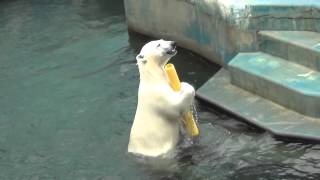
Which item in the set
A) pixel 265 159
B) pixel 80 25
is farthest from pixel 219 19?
pixel 80 25

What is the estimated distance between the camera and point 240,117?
770cm

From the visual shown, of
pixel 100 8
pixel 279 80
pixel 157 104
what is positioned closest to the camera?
pixel 157 104

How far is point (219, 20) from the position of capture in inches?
359

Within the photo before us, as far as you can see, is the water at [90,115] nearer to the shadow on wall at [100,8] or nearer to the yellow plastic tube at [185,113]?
the shadow on wall at [100,8]

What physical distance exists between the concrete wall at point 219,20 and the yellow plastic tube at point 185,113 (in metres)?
1.70

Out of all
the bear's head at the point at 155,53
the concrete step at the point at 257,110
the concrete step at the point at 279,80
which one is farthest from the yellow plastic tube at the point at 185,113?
the concrete step at the point at 279,80

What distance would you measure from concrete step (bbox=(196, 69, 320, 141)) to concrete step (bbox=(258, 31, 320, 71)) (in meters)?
0.64

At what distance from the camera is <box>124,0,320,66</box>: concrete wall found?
8.17 metres

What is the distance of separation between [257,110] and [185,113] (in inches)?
39.9

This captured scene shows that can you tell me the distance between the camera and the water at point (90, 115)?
22.7 feet

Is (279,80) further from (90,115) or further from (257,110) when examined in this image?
(90,115)

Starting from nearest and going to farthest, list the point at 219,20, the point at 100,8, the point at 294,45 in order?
the point at 294,45 → the point at 219,20 → the point at 100,8

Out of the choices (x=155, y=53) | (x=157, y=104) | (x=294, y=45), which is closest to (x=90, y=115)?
(x=157, y=104)

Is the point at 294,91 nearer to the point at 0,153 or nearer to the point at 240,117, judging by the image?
the point at 240,117
